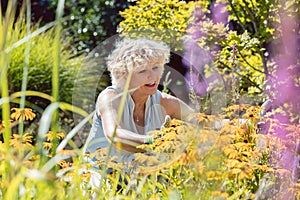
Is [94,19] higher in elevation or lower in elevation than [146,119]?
higher

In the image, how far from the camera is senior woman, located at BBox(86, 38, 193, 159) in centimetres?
298

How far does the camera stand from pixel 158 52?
3.09 m

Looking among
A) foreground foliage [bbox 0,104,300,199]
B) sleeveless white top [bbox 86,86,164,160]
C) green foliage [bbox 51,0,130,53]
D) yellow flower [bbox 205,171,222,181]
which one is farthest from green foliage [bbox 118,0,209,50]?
green foliage [bbox 51,0,130,53]

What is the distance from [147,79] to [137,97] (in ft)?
0.66

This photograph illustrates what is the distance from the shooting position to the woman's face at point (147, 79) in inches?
117

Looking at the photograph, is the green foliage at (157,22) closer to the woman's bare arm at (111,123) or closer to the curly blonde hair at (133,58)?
the curly blonde hair at (133,58)

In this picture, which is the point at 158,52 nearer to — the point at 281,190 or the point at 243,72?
the point at 281,190

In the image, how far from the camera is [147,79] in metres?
2.97

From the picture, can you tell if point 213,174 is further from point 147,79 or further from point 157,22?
point 157,22

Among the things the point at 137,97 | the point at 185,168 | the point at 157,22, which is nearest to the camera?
the point at 185,168

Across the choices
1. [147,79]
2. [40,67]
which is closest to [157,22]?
[147,79]

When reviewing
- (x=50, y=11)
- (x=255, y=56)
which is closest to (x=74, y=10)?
(x=50, y=11)

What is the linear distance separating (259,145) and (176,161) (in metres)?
0.61

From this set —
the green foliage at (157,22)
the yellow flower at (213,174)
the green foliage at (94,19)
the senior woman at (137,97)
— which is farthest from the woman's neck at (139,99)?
the green foliage at (94,19)
